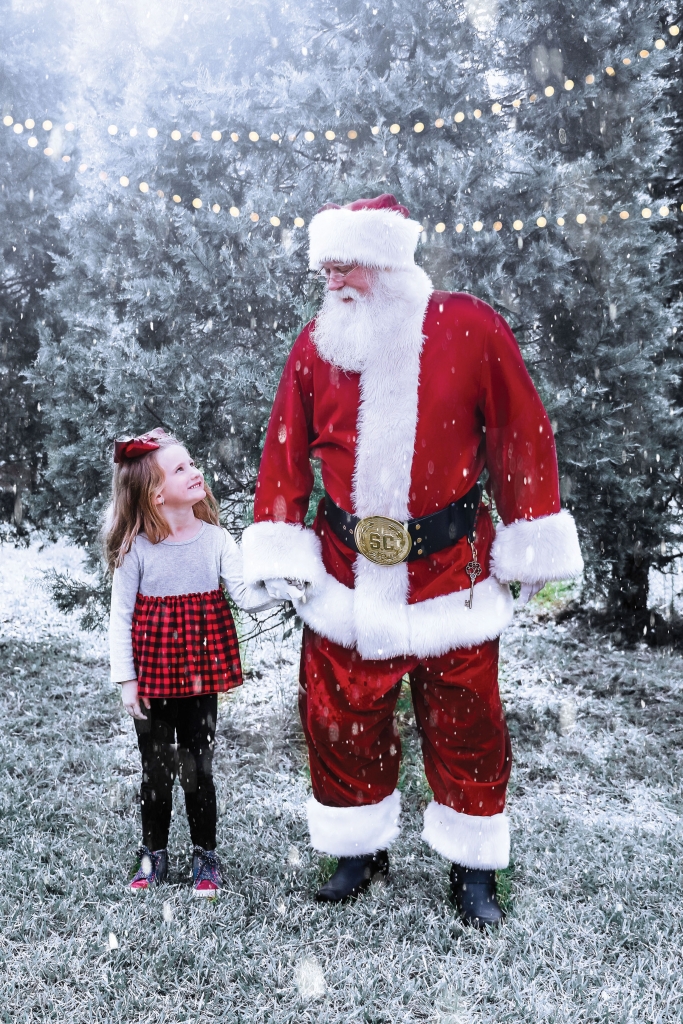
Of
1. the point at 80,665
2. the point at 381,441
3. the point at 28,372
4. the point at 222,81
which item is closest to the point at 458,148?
the point at 222,81

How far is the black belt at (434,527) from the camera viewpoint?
7.63 ft

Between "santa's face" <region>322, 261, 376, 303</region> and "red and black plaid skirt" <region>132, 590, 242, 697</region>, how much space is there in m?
1.03

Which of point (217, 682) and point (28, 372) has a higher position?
point (28, 372)

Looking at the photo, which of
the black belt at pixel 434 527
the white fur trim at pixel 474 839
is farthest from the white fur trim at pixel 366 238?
the white fur trim at pixel 474 839

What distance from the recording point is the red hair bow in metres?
2.51

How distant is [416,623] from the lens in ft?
7.61

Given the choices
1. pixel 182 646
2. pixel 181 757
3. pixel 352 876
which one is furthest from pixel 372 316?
pixel 352 876

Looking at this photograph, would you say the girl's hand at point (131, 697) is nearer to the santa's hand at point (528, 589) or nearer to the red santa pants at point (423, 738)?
the red santa pants at point (423, 738)

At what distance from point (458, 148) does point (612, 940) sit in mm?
3177

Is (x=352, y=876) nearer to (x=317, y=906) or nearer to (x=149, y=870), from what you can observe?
(x=317, y=906)

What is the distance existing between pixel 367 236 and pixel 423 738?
1545 millimetres

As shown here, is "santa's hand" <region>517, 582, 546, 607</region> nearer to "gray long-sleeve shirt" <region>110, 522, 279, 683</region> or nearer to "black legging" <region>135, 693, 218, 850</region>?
"gray long-sleeve shirt" <region>110, 522, 279, 683</region>

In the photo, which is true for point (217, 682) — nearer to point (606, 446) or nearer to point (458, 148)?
point (606, 446)

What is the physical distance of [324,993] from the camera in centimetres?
219
